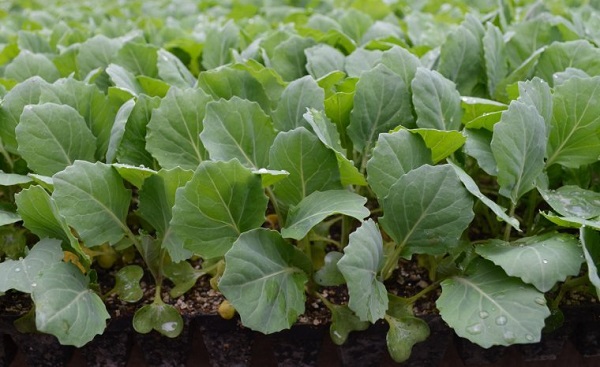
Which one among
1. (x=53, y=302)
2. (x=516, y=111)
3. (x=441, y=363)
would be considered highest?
(x=516, y=111)

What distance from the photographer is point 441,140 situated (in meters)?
1.07

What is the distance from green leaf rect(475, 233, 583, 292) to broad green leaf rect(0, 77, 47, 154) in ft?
2.87

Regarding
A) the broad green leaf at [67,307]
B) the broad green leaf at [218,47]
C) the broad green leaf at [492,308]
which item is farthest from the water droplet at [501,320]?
the broad green leaf at [218,47]

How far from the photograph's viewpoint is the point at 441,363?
1.21m

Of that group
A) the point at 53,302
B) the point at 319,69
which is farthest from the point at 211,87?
the point at 53,302

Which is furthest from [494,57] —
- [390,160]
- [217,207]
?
[217,207]

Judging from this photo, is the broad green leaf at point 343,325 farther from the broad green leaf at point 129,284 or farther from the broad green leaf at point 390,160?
the broad green leaf at point 129,284

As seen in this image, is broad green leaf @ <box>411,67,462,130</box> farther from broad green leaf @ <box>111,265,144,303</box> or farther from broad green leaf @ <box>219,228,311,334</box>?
broad green leaf @ <box>111,265,144,303</box>

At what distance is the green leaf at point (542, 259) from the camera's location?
91 cm

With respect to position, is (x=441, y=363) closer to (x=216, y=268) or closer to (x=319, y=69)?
(x=216, y=268)

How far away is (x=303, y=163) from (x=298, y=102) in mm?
139

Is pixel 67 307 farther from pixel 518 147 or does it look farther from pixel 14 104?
pixel 518 147

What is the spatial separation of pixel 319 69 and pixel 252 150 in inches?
13.4

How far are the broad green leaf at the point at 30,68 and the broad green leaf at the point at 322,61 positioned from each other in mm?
616
